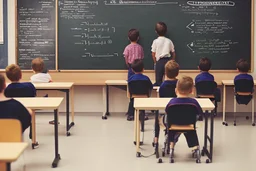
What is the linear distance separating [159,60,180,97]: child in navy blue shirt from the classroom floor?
2.32 feet

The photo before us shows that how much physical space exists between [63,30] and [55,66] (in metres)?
0.65

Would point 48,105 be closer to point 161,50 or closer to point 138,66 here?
point 138,66

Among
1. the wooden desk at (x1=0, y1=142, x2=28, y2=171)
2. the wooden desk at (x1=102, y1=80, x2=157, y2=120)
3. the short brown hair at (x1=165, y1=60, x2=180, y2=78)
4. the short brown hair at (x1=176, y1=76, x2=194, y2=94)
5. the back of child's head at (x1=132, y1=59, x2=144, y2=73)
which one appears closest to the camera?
the wooden desk at (x1=0, y1=142, x2=28, y2=171)

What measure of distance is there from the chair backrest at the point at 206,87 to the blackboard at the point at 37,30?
267 centimetres

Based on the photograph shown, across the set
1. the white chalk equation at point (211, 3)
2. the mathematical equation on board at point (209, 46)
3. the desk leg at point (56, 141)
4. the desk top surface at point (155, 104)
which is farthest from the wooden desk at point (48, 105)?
the white chalk equation at point (211, 3)

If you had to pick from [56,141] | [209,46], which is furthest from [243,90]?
[56,141]

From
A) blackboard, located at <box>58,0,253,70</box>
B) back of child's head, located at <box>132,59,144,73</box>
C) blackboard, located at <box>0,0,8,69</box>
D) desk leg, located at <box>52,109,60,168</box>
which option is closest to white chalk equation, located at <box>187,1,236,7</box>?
blackboard, located at <box>58,0,253,70</box>

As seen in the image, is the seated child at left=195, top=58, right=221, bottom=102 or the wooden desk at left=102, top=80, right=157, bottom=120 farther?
the wooden desk at left=102, top=80, right=157, bottom=120

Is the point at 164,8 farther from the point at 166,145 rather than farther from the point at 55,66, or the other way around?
the point at 166,145

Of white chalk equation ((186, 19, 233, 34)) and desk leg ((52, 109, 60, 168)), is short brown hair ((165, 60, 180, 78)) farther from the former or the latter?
white chalk equation ((186, 19, 233, 34))

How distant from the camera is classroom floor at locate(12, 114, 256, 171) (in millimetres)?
4973

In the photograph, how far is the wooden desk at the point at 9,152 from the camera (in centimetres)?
291

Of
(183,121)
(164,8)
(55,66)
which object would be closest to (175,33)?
(164,8)

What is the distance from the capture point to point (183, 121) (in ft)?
16.0
